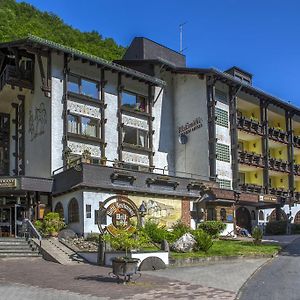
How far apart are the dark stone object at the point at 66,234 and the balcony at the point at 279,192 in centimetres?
2439

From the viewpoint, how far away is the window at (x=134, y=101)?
39.6 meters

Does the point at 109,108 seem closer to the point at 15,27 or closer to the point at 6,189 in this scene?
the point at 6,189

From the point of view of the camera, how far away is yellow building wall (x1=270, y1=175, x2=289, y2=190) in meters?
51.1

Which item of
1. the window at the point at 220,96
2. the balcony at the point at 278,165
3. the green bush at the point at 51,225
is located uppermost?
the window at the point at 220,96

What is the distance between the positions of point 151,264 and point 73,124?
17.6m

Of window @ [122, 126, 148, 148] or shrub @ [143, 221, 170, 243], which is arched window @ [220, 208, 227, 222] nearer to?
window @ [122, 126, 148, 148]

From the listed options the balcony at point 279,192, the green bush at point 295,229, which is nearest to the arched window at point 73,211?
the green bush at point 295,229

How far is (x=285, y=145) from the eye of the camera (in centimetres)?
5134

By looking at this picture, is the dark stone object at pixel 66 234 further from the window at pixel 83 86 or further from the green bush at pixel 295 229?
the green bush at pixel 295 229

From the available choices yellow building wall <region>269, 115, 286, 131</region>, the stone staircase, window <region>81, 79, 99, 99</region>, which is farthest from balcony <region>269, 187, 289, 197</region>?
the stone staircase

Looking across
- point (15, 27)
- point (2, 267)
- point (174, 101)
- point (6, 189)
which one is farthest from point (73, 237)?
point (15, 27)

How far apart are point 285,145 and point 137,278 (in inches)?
1468

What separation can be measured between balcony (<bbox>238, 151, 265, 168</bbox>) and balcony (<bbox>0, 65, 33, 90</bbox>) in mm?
18429

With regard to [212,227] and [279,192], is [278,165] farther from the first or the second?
[212,227]
